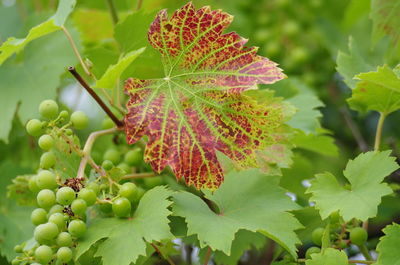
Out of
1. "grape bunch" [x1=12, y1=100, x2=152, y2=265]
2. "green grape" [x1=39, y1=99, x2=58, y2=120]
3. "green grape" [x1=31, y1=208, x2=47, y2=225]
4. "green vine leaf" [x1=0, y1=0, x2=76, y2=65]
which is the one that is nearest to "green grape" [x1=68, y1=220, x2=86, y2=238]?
"grape bunch" [x1=12, y1=100, x2=152, y2=265]

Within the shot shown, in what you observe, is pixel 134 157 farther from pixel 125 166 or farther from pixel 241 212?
pixel 241 212

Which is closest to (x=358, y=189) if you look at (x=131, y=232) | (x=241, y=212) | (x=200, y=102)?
(x=241, y=212)

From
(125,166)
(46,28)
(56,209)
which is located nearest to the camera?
(56,209)

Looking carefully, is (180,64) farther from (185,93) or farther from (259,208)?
(259,208)

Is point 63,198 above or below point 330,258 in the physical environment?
above

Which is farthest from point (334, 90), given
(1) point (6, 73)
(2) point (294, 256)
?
(2) point (294, 256)

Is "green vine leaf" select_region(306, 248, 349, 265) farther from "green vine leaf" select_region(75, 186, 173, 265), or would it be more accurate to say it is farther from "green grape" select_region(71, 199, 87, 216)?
"green grape" select_region(71, 199, 87, 216)
